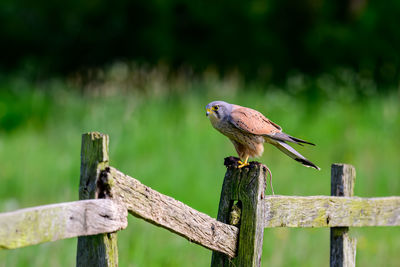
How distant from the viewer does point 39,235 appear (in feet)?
6.22

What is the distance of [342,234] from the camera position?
327 centimetres

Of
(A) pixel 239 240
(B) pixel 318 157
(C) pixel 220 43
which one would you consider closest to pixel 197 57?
(C) pixel 220 43

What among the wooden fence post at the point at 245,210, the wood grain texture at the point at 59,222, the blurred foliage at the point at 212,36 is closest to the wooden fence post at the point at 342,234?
the wooden fence post at the point at 245,210

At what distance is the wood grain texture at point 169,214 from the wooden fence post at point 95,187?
4 centimetres

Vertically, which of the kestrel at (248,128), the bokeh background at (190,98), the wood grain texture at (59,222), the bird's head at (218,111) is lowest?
the wood grain texture at (59,222)

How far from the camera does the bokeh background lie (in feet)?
18.5

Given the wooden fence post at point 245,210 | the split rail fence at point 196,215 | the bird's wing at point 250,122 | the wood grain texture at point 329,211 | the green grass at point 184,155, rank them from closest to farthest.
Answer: the split rail fence at point 196,215
the wooden fence post at point 245,210
the wood grain texture at point 329,211
the bird's wing at point 250,122
the green grass at point 184,155

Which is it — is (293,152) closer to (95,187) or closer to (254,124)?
(254,124)

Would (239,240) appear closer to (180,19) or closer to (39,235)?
(39,235)

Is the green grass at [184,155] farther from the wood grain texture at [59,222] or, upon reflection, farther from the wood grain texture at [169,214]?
the wood grain texture at [59,222]

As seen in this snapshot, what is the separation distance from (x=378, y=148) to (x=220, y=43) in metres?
6.27

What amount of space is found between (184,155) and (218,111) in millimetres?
3831

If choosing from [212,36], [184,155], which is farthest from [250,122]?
[212,36]

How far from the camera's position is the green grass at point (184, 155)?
4887mm
